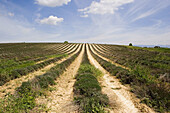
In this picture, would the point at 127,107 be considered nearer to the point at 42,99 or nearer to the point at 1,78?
the point at 42,99

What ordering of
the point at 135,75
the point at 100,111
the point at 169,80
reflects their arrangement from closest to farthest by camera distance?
1. the point at 100,111
2. the point at 169,80
3. the point at 135,75

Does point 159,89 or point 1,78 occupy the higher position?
point 159,89

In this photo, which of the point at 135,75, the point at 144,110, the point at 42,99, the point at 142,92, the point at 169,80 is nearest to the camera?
the point at 144,110

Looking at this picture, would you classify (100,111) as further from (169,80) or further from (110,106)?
(169,80)

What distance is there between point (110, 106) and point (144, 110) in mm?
1487

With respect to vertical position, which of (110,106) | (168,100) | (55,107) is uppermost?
(168,100)

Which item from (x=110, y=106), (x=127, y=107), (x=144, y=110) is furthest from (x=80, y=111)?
(x=144, y=110)

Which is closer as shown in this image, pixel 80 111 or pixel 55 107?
pixel 80 111

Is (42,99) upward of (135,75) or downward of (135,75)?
downward

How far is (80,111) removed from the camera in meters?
3.54

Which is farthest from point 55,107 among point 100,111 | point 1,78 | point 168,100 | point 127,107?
point 1,78

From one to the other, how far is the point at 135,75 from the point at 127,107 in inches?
147

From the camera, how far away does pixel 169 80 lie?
652 cm

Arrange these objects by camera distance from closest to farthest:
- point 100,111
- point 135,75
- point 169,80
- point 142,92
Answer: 1. point 100,111
2. point 142,92
3. point 169,80
4. point 135,75
